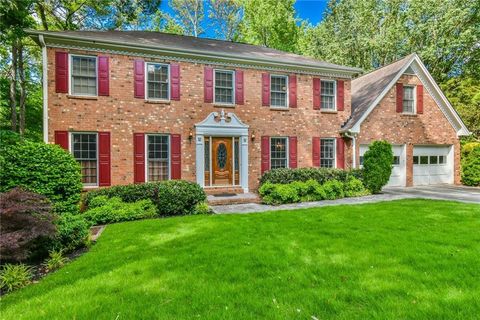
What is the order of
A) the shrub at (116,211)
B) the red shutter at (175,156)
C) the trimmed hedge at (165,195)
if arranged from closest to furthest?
the shrub at (116,211) < the trimmed hedge at (165,195) < the red shutter at (175,156)

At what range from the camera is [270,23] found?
970 inches

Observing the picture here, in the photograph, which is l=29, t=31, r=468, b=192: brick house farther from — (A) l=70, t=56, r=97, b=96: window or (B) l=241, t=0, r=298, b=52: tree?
(B) l=241, t=0, r=298, b=52: tree

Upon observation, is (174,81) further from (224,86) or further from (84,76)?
(84,76)

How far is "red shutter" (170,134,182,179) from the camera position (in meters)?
11.2

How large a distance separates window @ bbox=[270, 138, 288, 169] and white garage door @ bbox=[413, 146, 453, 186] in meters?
7.45

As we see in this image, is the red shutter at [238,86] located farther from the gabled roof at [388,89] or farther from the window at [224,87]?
the gabled roof at [388,89]

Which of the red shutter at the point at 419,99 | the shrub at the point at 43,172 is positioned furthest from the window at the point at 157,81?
the red shutter at the point at 419,99

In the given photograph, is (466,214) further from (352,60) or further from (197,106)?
(352,60)

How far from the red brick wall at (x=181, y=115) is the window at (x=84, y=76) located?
39cm

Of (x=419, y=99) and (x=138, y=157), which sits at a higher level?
(x=419, y=99)

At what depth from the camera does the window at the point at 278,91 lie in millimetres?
12820

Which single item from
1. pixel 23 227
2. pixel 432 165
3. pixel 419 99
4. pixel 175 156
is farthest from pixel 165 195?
pixel 432 165

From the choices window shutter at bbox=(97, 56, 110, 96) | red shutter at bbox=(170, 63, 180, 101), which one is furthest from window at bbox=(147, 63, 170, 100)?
window shutter at bbox=(97, 56, 110, 96)

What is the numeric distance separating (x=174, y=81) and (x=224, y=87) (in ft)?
7.25
